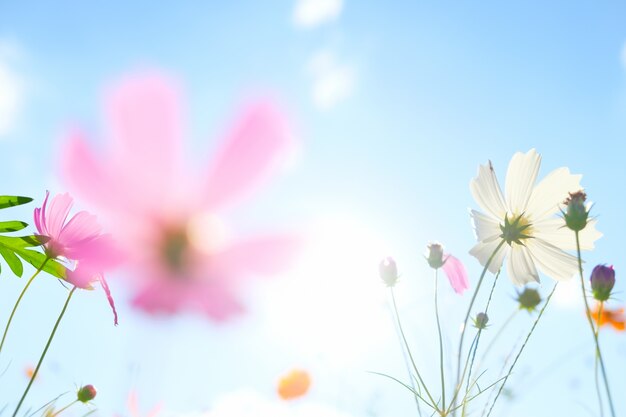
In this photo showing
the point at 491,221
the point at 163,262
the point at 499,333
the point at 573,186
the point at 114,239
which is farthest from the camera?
the point at 491,221

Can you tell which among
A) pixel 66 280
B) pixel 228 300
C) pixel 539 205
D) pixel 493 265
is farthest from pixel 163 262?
pixel 539 205

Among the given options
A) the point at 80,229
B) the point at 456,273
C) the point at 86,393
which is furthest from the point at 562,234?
the point at 86,393

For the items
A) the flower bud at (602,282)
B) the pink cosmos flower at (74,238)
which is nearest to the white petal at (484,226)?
the flower bud at (602,282)

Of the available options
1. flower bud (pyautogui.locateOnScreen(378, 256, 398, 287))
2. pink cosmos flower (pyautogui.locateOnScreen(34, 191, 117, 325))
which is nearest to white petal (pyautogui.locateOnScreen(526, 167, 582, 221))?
flower bud (pyautogui.locateOnScreen(378, 256, 398, 287))

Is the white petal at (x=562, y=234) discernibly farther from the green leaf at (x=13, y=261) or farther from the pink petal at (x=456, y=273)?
the green leaf at (x=13, y=261)

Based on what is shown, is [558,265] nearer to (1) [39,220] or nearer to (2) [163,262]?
(2) [163,262]

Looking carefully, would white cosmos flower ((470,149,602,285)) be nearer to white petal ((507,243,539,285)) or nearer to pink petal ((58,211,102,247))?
white petal ((507,243,539,285))
